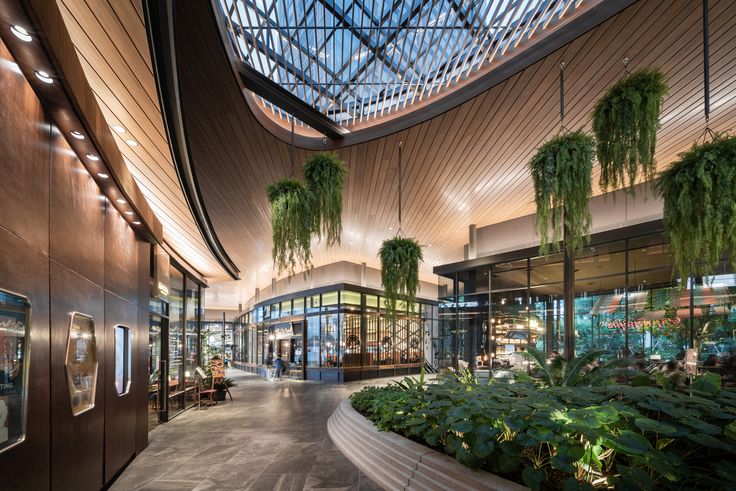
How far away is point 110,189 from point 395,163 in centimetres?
516

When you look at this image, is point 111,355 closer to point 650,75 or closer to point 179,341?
point 179,341

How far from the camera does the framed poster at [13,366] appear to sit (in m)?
2.46

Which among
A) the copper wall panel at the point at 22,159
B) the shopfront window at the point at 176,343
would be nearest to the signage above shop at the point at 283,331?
the shopfront window at the point at 176,343

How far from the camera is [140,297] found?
20.7ft

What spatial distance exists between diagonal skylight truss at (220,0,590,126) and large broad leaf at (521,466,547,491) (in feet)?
17.1

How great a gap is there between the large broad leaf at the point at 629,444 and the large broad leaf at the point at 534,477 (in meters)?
0.51

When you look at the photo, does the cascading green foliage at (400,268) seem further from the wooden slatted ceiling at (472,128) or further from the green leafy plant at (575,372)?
the green leafy plant at (575,372)

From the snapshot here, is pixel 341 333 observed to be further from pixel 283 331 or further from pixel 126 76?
pixel 126 76

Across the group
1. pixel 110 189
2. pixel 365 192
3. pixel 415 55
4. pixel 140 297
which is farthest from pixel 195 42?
pixel 365 192

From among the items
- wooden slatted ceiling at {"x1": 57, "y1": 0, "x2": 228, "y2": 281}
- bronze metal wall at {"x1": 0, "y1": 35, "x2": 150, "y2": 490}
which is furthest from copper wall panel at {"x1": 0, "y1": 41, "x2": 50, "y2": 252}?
wooden slatted ceiling at {"x1": 57, "y1": 0, "x2": 228, "y2": 281}

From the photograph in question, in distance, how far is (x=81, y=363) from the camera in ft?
12.7

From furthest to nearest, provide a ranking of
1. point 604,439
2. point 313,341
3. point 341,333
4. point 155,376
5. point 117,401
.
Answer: point 313,341 → point 341,333 → point 155,376 → point 117,401 → point 604,439

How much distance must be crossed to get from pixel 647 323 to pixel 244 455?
8496 millimetres

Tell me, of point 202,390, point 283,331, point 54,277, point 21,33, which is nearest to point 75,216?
point 54,277
